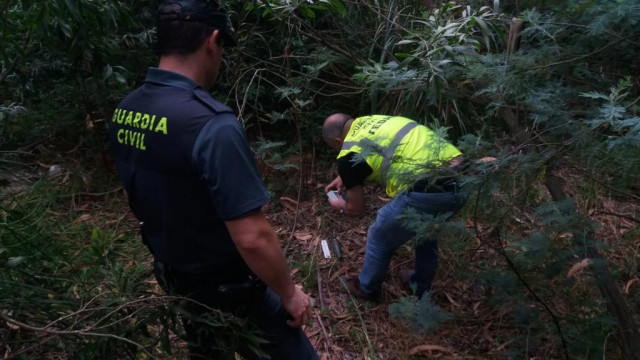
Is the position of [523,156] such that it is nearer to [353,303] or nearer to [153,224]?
[153,224]

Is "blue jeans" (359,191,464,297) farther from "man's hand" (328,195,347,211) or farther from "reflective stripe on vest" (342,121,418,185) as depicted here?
"man's hand" (328,195,347,211)

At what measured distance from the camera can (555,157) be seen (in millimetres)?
2062

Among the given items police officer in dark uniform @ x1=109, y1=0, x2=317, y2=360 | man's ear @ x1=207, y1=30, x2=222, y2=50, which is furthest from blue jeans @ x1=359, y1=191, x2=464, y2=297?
man's ear @ x1=207, y1=30, x2=222, y2=50

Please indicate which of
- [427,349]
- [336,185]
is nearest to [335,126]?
[336,185]

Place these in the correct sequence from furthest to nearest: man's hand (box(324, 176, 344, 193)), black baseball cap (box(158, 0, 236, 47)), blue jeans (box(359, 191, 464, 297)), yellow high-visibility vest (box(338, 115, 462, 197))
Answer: man's hand (box(324, 176, 344, 193)), blue jeans (box(359, 191, 464, 297)), yellow high-visibility vest (box(338, 115, 462, 197)), black baseball cap (box(158, 0, 236, 47))

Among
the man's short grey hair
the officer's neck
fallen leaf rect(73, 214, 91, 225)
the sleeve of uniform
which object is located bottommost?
fallen leaf rect(73, 214, 91, 225)

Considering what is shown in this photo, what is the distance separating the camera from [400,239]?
10.6ft

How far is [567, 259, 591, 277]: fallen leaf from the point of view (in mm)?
2129

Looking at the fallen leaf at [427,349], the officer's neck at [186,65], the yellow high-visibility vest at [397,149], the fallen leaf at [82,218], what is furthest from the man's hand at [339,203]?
the fallen leaf at [82,218]

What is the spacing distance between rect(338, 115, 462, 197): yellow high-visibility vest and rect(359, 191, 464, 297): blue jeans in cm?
18

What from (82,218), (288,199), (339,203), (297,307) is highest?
(297,307)

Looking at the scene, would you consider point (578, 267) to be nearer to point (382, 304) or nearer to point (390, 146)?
point (390, 146)

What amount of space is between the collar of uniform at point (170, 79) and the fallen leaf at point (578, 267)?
71.2 inches

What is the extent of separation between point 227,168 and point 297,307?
670 mm
